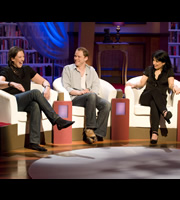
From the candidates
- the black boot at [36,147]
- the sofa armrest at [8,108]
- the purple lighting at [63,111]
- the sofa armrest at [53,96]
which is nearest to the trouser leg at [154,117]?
the purple lighting at [63,111]

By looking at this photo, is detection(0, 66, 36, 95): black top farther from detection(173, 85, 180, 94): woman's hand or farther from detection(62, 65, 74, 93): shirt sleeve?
detection(173, 85, 180, 94): woman's hand

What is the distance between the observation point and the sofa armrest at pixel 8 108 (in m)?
4.16

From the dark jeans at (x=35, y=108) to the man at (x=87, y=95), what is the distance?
549 mm

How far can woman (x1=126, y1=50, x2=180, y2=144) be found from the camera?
4.70 metres

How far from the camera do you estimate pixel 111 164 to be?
3.64m

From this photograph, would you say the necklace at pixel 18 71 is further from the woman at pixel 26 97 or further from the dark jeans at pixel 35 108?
the dark jeans at pixel 35 108

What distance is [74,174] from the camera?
3.27m

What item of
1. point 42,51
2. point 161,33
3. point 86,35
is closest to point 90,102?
point 42,51

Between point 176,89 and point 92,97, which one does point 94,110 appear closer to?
point 92,97

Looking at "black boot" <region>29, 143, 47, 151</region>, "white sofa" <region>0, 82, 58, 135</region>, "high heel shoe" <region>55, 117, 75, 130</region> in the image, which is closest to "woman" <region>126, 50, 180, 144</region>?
"high heel shoe" <region>55, 117, 75, 130</region>

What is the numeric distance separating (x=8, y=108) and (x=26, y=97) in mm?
234

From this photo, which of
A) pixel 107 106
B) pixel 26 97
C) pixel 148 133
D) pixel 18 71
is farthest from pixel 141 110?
pixel 18 71

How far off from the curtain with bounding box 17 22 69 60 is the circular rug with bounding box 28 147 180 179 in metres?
2.25
